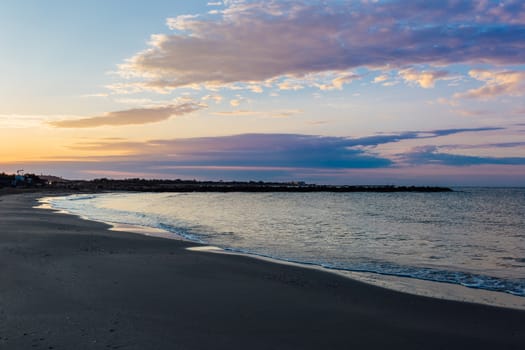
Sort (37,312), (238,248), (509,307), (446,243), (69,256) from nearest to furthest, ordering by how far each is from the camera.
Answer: (37,312), (509,307), (69,256), (238,248), (446,243)

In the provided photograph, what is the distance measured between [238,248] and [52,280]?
340 inches

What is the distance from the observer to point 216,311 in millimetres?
8133

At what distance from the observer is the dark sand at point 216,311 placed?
21.5 ft

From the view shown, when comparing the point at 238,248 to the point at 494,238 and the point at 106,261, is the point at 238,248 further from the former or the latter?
the point at 494,238

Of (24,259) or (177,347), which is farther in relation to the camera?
(24,259)

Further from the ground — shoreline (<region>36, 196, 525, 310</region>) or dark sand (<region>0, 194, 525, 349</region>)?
dark sand (<region>0, 194, 525, 349</region>)

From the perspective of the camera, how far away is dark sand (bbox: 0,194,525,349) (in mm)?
6559

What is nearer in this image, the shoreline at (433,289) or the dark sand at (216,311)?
the dark sand at (216,311)

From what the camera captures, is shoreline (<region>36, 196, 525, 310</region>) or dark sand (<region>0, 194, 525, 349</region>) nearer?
dark sand (<region>0, 194, 525, 349</region>)

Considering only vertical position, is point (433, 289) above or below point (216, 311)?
below

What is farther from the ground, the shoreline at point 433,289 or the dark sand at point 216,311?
the dark sand at point 216,311

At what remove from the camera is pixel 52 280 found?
1004 cm

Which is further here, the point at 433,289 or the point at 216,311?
the point at 433,289

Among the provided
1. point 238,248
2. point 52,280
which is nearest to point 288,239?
point 238,248
